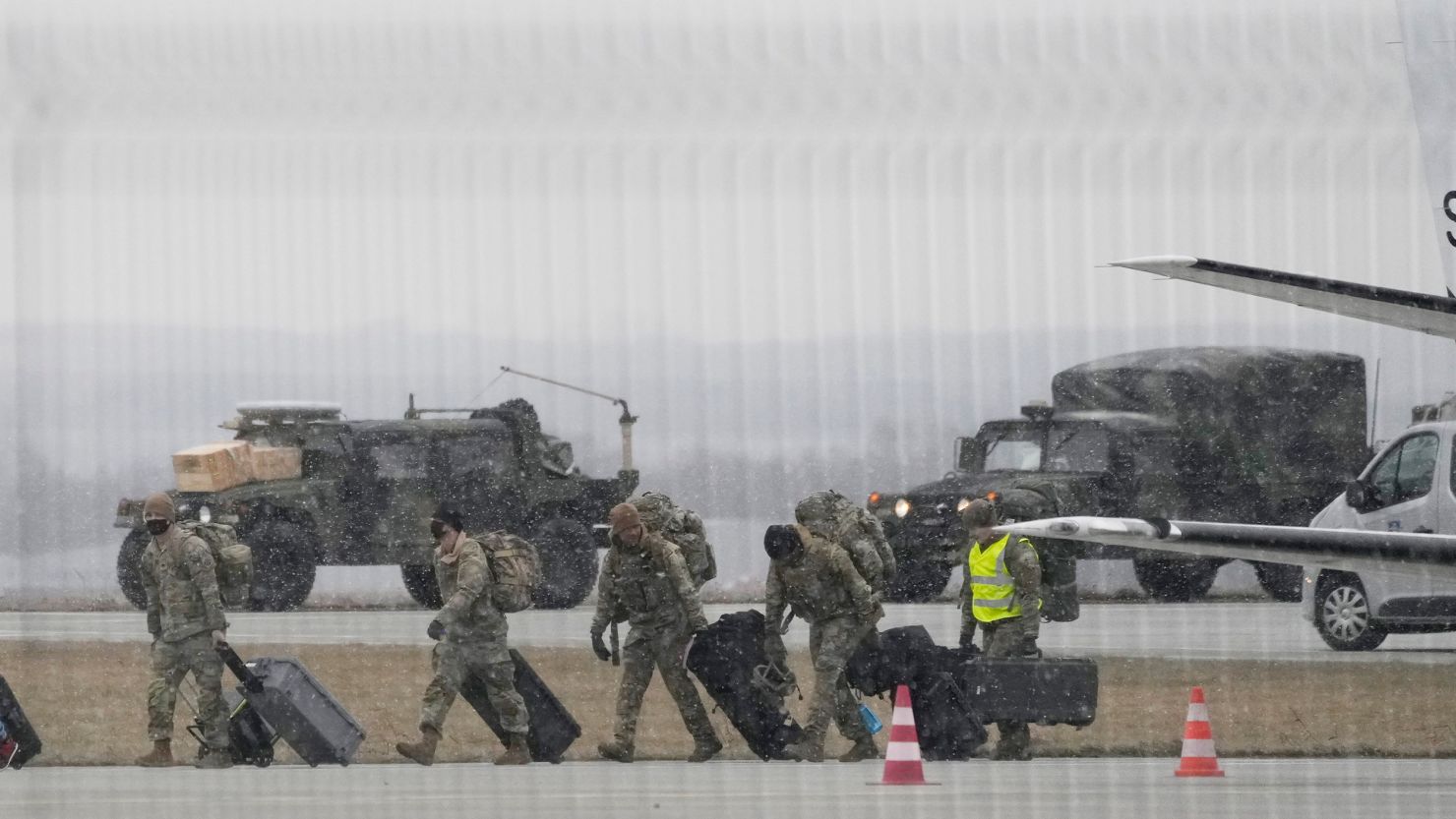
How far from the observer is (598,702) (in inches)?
583

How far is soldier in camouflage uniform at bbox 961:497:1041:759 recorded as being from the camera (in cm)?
1215

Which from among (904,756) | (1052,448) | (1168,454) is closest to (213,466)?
(1052,448)

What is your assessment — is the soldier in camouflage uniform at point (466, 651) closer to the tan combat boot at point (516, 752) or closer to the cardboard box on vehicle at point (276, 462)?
the tan combat boot at point (516, 752)

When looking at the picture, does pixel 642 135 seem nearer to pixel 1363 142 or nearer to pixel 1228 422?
pixel 1363 142

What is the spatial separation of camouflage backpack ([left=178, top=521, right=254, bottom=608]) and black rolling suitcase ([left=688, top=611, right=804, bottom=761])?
2.24 meters

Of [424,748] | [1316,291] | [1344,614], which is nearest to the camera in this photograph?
[1316,291]

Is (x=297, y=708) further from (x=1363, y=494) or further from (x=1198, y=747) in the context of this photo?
(x=1363, y=494)

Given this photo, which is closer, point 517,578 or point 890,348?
point 517,578

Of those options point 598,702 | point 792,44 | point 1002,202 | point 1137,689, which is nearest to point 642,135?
point 792,44

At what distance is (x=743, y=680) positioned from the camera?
12.1 m

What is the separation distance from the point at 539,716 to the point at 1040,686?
7.80ft

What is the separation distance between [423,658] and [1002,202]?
5.73 meters

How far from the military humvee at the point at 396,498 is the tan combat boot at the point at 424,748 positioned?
34.5 ft

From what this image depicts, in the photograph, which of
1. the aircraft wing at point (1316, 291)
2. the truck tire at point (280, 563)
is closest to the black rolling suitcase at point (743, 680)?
the aircraft wing at point (1316, 291)
